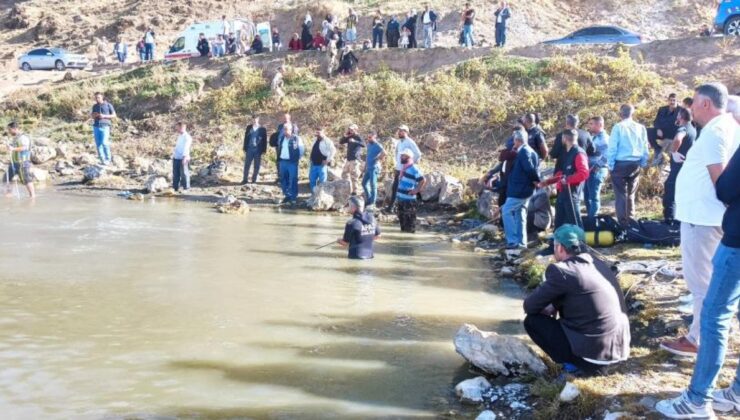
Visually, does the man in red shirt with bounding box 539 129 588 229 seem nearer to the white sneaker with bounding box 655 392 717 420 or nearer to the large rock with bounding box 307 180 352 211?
the white sneaker with bounding box 655 392 717 420

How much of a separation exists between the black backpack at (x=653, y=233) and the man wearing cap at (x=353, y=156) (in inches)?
292

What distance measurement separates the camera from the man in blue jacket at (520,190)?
35.4 ft

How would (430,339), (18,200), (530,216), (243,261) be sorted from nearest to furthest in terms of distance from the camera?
1. (430,339)
2. (243,261)
3. (530,216)
4. (18,200)

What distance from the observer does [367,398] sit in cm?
606

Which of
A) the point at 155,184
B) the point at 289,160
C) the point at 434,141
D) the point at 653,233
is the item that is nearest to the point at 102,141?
the point at 155,184

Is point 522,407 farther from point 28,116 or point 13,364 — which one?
point 28,116

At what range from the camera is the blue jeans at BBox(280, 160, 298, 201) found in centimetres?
1697

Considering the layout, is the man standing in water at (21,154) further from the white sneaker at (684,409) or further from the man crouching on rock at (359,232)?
the white sneaker at (684,409)

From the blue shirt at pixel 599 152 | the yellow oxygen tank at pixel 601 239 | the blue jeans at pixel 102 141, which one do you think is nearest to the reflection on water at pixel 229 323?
the yellow oxygen tank at pixel 601 239

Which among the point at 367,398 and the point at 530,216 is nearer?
the point at 367,398

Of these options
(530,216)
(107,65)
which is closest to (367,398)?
(530,216)

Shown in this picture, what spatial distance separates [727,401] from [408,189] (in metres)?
8.77

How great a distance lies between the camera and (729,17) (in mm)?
23062

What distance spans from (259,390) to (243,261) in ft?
16.4
